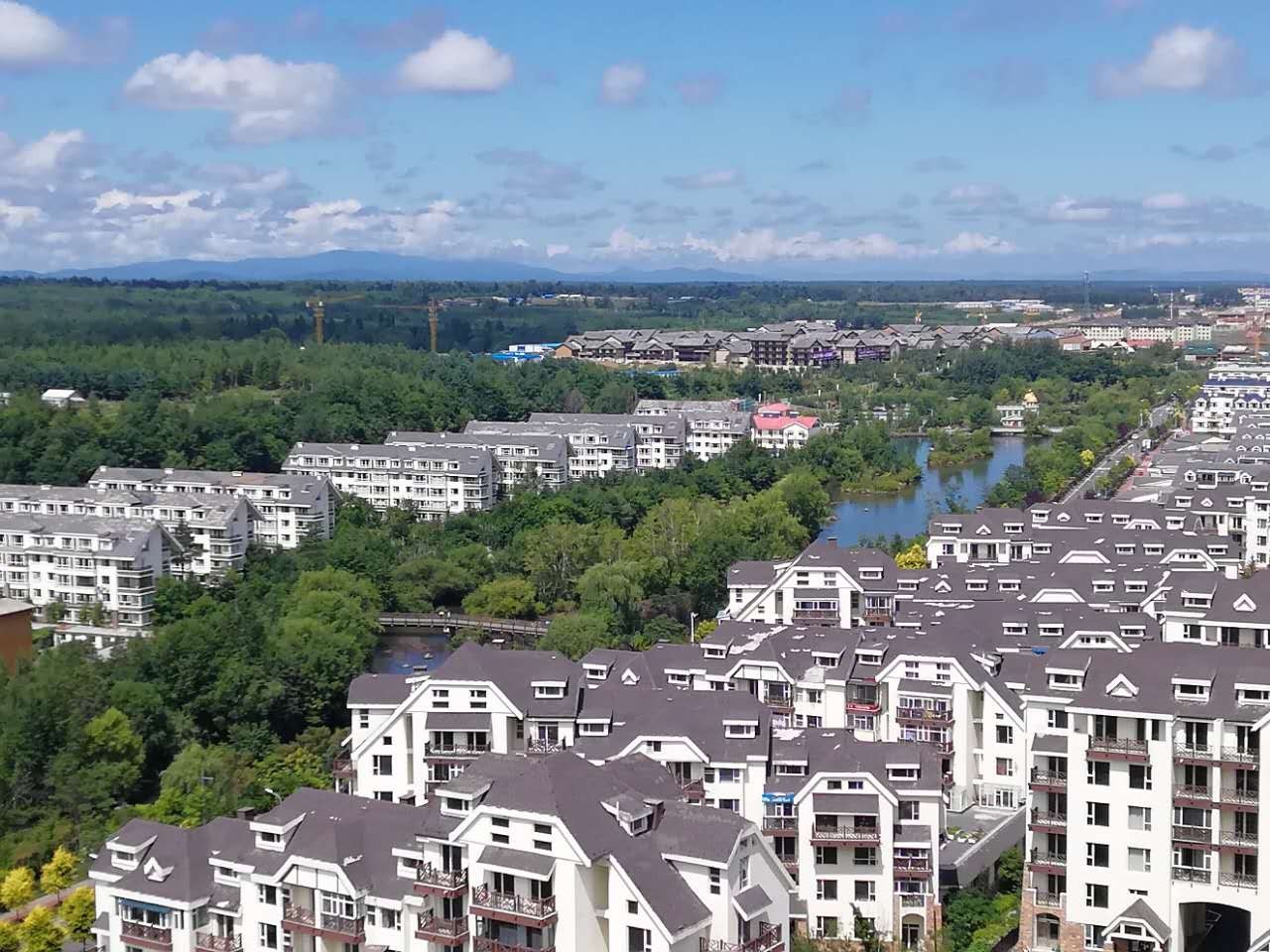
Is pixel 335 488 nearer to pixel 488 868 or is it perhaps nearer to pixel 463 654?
pixel 463 654

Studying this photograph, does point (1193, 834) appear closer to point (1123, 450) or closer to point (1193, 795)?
point (1193, 795)

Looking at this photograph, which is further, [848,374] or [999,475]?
[848,374]

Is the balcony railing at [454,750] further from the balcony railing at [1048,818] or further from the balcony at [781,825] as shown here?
the balcony railing at [1048,818]

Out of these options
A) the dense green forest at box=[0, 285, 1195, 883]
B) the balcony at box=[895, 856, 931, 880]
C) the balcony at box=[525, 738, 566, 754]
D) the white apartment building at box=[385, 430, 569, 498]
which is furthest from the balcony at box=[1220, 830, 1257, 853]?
the white apartment building at box=[385, 430, 569, 498]

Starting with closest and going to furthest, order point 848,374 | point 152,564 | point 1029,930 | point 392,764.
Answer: point 1029,930 → point 392,764 → point 152,564 → point 848,374

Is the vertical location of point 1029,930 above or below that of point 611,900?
below

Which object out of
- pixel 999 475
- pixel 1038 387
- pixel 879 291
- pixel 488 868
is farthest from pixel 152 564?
pixel 879 291

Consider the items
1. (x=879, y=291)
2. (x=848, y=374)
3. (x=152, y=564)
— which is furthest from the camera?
(x=879, y=291)
